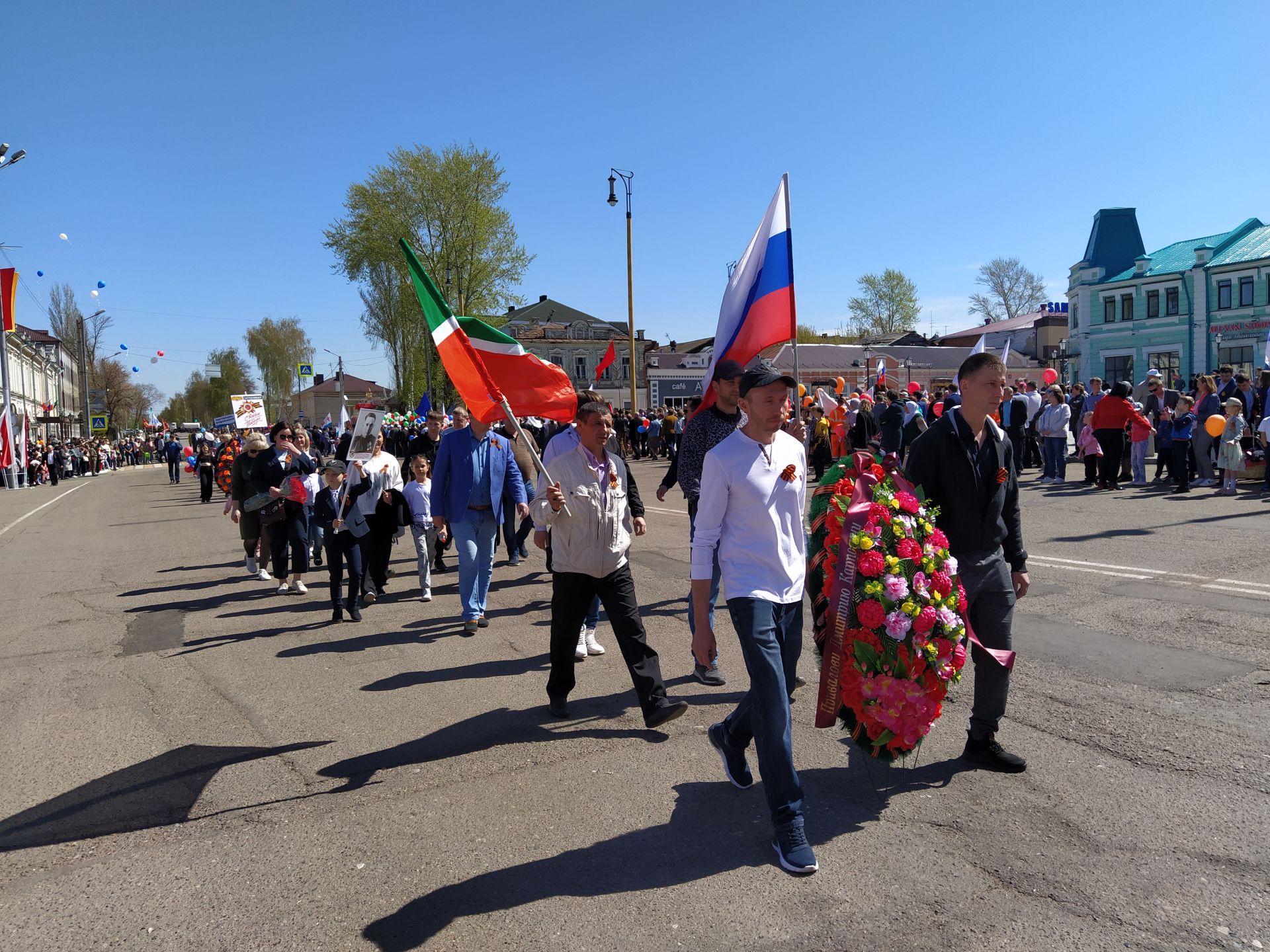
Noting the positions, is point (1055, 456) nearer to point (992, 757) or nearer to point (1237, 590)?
point (1237, 590)

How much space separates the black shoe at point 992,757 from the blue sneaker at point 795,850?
4.18ft

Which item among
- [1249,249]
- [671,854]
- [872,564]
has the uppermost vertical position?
[1249,249]

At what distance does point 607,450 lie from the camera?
235 inches

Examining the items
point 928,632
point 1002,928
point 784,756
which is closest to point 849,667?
point 928,632

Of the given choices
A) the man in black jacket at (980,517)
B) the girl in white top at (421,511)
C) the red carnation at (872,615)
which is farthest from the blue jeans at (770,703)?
the girl in white top at (421,511)

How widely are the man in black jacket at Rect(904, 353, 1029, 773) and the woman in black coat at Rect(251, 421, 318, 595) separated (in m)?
7.67

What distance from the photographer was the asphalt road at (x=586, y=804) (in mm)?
3203

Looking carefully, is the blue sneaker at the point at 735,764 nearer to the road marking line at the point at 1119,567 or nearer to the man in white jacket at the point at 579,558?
the man in white jacket at the point at 579,558

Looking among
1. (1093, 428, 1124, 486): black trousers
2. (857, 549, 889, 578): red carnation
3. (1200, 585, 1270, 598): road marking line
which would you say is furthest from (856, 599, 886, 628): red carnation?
(1093, 428, 1124, 486): black trousers

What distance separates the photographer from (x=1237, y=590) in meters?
7.91

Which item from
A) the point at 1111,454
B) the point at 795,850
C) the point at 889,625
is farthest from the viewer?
the point at 1111,454

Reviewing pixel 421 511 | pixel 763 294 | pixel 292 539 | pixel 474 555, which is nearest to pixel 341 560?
pixel 421 511

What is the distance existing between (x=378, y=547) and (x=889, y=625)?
20.3ft

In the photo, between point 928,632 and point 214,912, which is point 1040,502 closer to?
point 928,632
